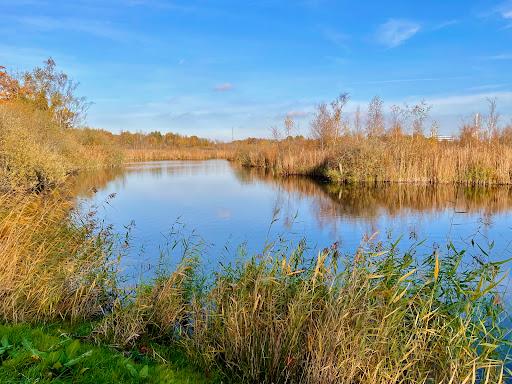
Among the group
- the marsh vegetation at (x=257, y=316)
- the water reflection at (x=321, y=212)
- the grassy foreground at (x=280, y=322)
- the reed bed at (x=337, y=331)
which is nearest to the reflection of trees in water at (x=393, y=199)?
the water reflection at (x=321, y=212)

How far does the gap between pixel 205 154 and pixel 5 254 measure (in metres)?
48.8

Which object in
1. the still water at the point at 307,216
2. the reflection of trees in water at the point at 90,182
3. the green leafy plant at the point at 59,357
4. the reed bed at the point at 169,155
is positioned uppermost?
the reed bed at the point at 169,155

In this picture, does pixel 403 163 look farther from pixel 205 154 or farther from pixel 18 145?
pixel 205 154

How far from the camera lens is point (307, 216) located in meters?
10.5

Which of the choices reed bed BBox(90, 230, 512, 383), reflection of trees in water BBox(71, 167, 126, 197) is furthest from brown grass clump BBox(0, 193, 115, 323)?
reflection of trees in water BBox(71, 167, 126, 197)

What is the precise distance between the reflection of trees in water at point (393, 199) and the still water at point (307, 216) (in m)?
0.03

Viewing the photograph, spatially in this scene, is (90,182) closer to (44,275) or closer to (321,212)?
(321,212)

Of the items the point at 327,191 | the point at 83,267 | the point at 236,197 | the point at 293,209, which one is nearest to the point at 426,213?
the point at 293,209

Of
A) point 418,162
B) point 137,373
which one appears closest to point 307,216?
point 137,373

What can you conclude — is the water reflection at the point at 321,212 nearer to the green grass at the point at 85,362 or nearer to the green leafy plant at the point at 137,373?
the green grass at the point at 85,362

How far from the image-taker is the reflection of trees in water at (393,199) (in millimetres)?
10727

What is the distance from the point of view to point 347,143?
19422mm

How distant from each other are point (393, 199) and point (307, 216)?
460cm

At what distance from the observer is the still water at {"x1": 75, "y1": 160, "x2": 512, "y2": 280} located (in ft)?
23.3
